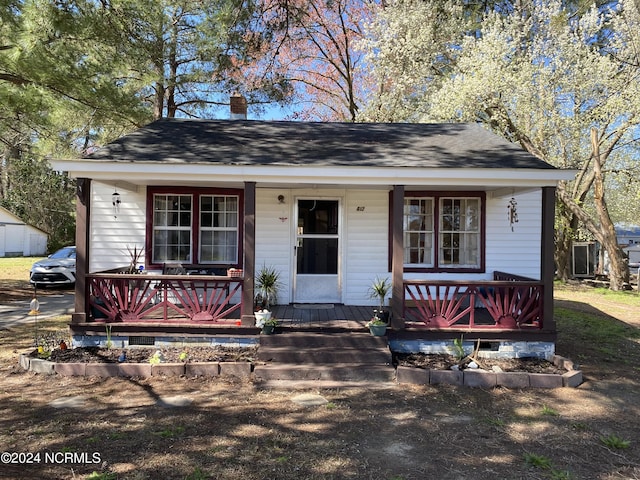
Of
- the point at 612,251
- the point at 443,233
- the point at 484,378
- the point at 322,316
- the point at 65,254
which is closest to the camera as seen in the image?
the point at 484,378

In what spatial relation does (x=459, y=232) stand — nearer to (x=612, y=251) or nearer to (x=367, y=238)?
(x=367, y=238)

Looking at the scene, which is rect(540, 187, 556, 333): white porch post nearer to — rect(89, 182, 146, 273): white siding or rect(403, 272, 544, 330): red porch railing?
rect(403, 272, 544, 330): red porch railing

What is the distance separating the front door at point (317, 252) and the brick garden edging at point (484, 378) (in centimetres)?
296

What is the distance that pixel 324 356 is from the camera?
591cm

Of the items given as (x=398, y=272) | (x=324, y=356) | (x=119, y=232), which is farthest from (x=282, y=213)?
(x=324, y=356)

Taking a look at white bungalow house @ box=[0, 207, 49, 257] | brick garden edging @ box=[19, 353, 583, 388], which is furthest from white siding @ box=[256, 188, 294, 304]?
white bungalow house @ box=[0, 207, 49, 257]

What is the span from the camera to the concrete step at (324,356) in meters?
5.88

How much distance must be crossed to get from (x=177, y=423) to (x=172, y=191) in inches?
195

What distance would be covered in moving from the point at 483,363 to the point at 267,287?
375cm

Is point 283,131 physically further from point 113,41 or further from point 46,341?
point 46,341

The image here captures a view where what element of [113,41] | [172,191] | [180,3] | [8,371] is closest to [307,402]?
[8,371]

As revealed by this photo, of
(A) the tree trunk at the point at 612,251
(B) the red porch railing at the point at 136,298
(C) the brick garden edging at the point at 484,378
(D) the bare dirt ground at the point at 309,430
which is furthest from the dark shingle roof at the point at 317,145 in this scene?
(A) the tree trunk at the point at 612,251

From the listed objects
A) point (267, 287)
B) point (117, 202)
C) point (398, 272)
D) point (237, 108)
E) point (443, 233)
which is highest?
point (237, 108)

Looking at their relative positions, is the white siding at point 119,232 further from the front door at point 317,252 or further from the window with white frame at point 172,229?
the front door at point 317,252
